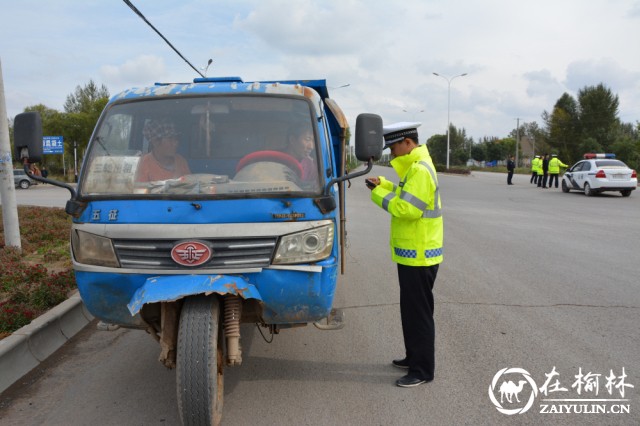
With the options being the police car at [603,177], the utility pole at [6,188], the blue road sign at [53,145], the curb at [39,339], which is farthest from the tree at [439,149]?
the curb at [39,339]

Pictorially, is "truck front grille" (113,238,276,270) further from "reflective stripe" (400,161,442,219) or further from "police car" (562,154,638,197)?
"police car" (562,154,638,197)

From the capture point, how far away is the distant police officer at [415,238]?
4.05 m

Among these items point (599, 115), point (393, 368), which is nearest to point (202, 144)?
point (393, 368)

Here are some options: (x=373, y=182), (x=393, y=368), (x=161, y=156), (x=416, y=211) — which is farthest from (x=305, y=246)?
(x=393, y=368)

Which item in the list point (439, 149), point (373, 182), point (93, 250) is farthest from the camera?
point (439, 149)

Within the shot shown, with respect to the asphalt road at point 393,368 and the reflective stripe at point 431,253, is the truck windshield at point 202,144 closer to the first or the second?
the reflective stripe at point 431,253

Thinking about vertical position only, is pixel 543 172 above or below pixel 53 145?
below

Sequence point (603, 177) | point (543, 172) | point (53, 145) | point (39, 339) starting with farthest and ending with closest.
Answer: point (53, 145), point (543, 172), point (603, 177), point (39, 339)

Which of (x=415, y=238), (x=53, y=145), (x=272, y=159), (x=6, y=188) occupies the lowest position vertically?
(x=415, y=238)

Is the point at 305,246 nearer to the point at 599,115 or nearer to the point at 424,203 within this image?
the point at 424,203

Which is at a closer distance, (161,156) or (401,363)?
(161,156)

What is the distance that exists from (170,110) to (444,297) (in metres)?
3.97

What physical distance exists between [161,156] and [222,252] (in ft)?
3.62

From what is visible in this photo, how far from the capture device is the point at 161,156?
4.14 m
